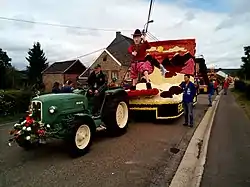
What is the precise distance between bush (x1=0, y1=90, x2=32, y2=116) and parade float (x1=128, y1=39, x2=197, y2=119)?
640cm

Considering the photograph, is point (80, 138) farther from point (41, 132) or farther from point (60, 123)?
point (41, 132)

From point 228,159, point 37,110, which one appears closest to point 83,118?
point 37,110

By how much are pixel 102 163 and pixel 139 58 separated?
297 inches

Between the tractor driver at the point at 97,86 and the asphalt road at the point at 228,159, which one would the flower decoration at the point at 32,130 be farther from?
the asphalt road at the point at 228,159

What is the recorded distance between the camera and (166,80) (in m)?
13.6

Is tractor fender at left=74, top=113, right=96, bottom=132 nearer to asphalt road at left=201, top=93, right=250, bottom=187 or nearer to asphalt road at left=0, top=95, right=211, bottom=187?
asphalt road at left=0, top=95, right=211, bottom=187

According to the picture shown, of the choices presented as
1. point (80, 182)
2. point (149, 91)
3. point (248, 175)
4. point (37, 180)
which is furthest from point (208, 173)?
point (149, 91)

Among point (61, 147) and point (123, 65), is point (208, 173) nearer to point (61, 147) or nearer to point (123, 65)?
point (61, 147)

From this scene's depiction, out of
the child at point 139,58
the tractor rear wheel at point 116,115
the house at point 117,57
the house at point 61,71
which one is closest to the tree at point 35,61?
the house at point 61,71

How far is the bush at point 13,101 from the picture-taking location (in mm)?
14664

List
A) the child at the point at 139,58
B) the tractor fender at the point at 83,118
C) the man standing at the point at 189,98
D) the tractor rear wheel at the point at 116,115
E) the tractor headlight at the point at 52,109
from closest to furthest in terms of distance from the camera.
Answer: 1. the tractor headlight at the point at 52,109
2. the tractor fender at the point at 83,118
3. the tractor rear wheel at the point at 116,115
4. the man standing at the point at 189,98
5. the child at the point at 139,58

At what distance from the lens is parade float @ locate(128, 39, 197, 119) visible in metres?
11.0

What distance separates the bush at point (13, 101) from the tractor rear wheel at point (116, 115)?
720 centimetres

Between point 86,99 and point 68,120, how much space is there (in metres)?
1.34
